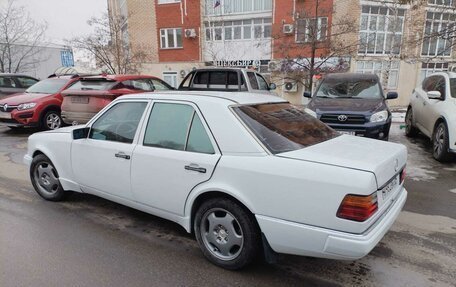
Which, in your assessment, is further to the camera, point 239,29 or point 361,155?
point 239,29

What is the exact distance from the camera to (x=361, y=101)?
7.15 metres

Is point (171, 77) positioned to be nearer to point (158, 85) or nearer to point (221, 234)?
point (158, 85)

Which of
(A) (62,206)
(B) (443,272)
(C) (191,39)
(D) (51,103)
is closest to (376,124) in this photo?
(B) (443,272)

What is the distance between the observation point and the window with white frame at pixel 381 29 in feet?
69.1

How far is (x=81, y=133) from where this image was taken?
12.7 feet

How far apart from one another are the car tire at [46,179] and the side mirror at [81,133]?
2.82 feet

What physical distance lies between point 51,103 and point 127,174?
745cm

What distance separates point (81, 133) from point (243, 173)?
222cm

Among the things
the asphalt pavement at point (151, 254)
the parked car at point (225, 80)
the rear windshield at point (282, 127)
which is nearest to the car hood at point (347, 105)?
the asphalt pavement at point (151, 254)

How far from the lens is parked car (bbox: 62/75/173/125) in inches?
331

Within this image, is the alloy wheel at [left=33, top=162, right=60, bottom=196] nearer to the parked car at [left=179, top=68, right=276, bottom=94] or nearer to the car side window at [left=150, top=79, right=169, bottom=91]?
the car side window at [left=150, top=79, right=169, bottom=91]

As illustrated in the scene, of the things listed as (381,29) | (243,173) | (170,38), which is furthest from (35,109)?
(381,29)

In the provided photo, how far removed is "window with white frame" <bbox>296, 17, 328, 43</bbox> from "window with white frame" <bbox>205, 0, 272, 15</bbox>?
1023 cm

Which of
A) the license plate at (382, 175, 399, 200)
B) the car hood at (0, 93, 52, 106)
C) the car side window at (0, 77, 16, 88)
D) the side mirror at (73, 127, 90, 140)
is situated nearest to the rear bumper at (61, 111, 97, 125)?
the car hood at (0, 93, 52, 106)
